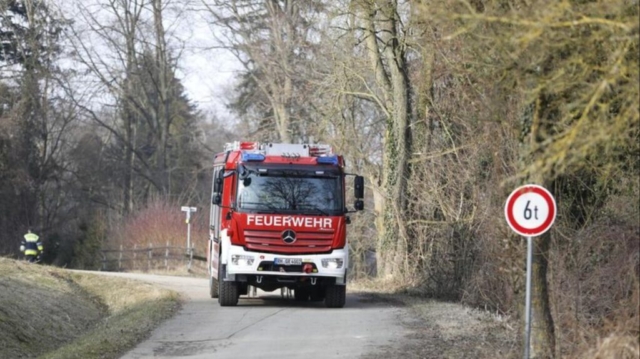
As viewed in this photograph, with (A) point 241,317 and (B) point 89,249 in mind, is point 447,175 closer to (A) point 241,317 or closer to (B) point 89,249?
(A) point 241,317

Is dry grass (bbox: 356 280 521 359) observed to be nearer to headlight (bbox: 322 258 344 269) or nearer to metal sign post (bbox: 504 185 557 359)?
headlight (bbox: 322 258 344 269)

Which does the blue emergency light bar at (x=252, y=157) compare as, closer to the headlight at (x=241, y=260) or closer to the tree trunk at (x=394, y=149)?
the headlight at (x=241, y=260)

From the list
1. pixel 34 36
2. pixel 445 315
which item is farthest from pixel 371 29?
pixel 34 36

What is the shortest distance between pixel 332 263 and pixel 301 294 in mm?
3319

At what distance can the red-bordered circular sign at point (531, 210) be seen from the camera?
11.5 m

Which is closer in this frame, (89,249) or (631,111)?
(631,111)

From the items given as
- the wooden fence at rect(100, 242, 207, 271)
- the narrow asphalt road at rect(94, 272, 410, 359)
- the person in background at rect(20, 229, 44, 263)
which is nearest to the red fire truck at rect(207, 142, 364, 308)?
the narrow asphalt road at rect(94, 272, 410, 359)

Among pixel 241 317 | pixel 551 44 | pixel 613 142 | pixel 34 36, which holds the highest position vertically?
pixel 34 36

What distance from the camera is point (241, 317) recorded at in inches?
757

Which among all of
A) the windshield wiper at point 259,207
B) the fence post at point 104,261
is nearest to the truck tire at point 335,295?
the windshield wiper at point 259,207

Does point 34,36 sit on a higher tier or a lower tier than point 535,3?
higher

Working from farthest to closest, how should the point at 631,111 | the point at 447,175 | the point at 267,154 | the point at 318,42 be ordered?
the point at 318,42 → the point at 447,175 → the point at 267,154 → the point at 631,111

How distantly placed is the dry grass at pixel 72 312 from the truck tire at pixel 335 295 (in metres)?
3.22

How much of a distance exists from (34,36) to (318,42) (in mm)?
22189
